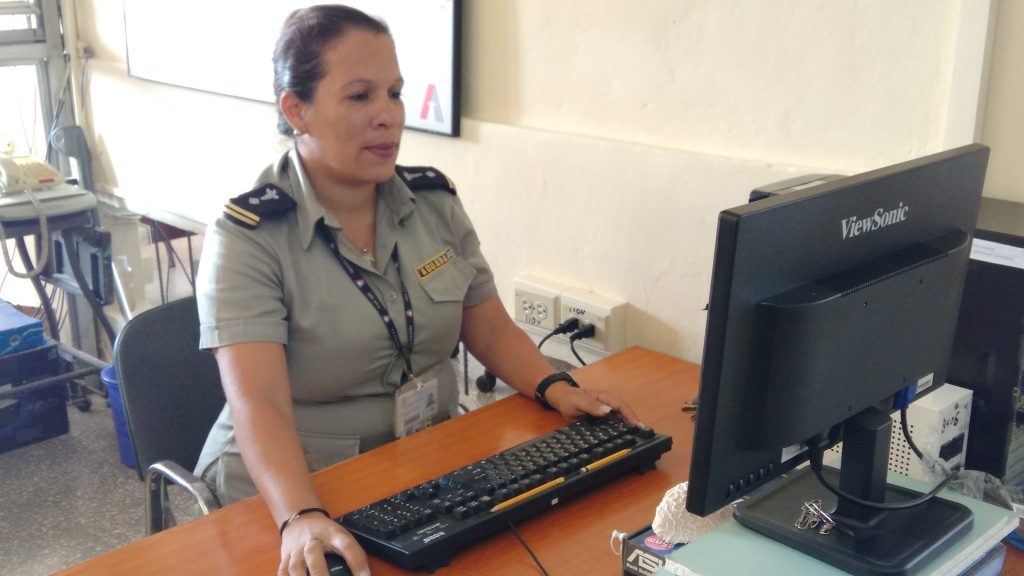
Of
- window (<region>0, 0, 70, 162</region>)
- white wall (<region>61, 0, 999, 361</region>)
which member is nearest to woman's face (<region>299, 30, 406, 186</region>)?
white wall (<region>61, 0, 999, 361</region>)

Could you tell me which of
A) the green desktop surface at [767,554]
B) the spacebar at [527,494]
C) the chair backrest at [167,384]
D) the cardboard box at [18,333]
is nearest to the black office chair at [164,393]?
the chair backrest at [167,384]

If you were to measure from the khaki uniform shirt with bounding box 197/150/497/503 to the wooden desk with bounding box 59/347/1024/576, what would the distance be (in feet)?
0.49

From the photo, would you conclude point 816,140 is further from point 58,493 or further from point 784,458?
point 58,493

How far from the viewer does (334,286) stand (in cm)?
164

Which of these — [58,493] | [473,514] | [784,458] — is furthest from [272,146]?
[784,458]

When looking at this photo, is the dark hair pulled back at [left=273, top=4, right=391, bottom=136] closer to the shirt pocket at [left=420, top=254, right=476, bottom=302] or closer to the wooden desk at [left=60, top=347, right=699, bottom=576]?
the shirt pocket at [left=420, top=254, right=476, bottom=302]

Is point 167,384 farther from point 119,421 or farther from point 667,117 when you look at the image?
point 119,421

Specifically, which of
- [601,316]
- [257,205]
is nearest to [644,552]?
[257,205]

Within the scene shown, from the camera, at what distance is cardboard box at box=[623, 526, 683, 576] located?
1.12 metres

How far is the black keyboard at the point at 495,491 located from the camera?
4.00 ft

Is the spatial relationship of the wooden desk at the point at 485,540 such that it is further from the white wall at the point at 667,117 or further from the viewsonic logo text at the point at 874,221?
the viewsonic logo text at the point at 874,221

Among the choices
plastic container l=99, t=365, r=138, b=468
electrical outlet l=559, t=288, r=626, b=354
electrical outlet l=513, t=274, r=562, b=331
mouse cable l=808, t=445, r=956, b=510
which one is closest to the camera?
mouse cable l=808, t=445, r=956, b=510

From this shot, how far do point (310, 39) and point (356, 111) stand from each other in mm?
138

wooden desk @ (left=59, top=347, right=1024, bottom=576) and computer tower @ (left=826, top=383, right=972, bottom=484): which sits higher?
computer tower @ (left=826, top=383, right=972, bottom=484)
